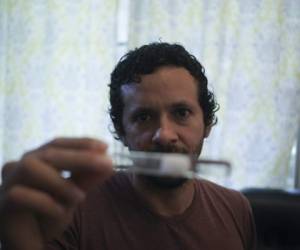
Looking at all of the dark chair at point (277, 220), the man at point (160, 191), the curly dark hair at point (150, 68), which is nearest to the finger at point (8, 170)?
the man at point (160, 191)

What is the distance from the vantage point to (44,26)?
1860 millimetres

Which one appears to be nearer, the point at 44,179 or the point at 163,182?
the point at 44,179

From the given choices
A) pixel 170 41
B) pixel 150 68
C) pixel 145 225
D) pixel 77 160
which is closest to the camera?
pixel 77 160

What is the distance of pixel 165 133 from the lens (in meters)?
0.89

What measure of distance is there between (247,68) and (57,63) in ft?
3.24

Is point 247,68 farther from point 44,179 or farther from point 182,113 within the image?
point 44,179

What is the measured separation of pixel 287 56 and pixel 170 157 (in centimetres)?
149

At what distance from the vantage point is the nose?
0.88m

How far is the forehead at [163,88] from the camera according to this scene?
951mm

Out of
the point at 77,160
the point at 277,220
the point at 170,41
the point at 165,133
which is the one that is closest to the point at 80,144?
the point at 77,160

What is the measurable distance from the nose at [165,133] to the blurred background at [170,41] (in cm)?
A: 89

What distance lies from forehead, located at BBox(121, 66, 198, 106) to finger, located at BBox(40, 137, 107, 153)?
0.46 m

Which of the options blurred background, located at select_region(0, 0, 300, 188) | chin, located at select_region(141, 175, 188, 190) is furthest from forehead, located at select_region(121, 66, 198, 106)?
blurred background, located at select_region(0, 0, 300, 188)

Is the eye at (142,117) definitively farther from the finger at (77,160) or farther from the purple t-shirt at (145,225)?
the finger at (77,160)
